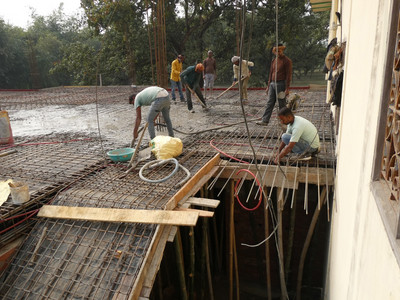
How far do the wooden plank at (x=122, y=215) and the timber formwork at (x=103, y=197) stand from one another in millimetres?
84

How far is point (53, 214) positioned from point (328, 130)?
496 cm

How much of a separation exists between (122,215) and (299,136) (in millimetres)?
2345

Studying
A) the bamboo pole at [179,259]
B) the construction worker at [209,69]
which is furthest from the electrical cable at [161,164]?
the construction worker at [209,69]

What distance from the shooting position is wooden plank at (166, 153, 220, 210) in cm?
343

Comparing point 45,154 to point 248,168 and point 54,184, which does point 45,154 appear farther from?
point 248,168

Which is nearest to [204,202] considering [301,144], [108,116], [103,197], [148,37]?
[103,197]

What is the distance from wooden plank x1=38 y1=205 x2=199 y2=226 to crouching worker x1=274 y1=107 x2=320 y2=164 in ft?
4.94

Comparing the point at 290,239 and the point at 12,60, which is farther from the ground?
the point at 12,60

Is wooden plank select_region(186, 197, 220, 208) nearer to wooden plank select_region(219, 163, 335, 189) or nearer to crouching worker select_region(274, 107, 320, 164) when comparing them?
wooden plank select_region(219, 163, 335, 189)

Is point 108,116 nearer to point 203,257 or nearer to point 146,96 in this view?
point 146,96

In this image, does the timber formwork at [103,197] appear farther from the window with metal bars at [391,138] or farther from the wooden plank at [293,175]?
the window with metal bars at [391,138]

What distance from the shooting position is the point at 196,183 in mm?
4023

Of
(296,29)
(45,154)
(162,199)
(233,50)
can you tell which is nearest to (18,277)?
(162,199)

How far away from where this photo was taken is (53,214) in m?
3.46
